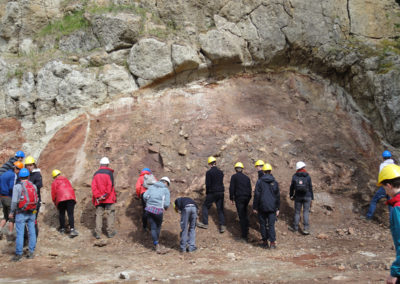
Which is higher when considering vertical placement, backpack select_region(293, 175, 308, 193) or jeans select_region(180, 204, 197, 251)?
backpack select_region(293, 175, 308, 193)

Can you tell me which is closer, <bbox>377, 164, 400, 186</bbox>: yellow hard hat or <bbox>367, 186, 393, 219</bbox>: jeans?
<bbox>377, 164, 400, 186</bbox>: yellow hard hat

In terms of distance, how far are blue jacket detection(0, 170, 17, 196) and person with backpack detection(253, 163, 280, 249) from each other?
547 cm

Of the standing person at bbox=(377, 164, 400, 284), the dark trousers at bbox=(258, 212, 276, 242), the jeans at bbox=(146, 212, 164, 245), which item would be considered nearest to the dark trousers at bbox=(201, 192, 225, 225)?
the dark trousers at bbox=(258, 212, 276, 242)

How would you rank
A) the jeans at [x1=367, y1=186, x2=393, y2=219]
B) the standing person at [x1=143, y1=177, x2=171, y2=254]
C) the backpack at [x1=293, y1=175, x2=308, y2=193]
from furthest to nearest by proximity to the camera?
the jeans at [x1=367, y1=186, x2=393, y2=219]
the backpack at [x1=293, y1=175, x2=308, y2=193]
the standing person at [x1=143, y1=177, x2=171, y2=254]

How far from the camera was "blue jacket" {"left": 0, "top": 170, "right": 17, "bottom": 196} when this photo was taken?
296 inches

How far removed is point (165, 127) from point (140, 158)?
53.9 inches

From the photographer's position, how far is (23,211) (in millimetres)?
6582

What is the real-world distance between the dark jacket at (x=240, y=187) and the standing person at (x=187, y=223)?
129 centimetres

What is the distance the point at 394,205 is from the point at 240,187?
5.11 m

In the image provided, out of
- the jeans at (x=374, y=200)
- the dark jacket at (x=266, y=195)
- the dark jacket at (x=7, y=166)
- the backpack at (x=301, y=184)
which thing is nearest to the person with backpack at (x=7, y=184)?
the dark jacket at (x=7, y=166)

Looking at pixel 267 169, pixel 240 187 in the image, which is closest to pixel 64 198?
pixel 240 187

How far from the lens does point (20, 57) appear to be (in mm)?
12328

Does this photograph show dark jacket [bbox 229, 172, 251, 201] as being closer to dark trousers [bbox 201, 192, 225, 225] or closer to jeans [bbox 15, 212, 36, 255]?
dark trousers [bbox 201, 192, 225, 225]

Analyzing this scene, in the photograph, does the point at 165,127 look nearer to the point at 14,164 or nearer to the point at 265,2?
the point at 14,164
